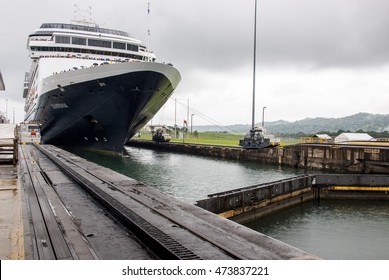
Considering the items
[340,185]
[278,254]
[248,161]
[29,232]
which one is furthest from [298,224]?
[248,161]

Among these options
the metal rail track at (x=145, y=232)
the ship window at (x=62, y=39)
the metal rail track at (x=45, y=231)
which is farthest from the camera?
the ship window at (x=62, y=39)

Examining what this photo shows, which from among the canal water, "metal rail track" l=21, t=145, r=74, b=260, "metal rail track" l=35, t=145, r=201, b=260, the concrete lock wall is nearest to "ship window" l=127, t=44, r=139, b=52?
the concrete lock wall

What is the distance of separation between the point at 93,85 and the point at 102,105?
6.77 feet

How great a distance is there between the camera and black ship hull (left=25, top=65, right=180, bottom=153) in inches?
1168

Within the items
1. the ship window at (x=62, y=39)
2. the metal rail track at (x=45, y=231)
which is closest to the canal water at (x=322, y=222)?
the metal rail track at (x=45, y=231)

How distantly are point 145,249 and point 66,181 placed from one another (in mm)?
8579

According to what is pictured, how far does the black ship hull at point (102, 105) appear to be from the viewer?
29672 millimetres

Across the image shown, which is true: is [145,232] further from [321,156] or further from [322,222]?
[321,156]

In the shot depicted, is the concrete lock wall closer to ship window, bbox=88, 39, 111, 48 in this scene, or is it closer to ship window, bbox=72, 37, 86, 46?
ship window, bbox=88, 39, 111, 48

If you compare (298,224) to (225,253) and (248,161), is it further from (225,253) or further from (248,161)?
(248,161)

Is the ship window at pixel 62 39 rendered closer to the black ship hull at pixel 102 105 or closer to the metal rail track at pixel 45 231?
the black ship hull at pixel 102 105

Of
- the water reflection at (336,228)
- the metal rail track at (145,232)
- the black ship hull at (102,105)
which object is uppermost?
the black ship hull at (102,105)

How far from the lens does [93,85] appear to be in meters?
30.1

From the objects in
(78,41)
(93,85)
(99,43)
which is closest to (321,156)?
(93,85)
